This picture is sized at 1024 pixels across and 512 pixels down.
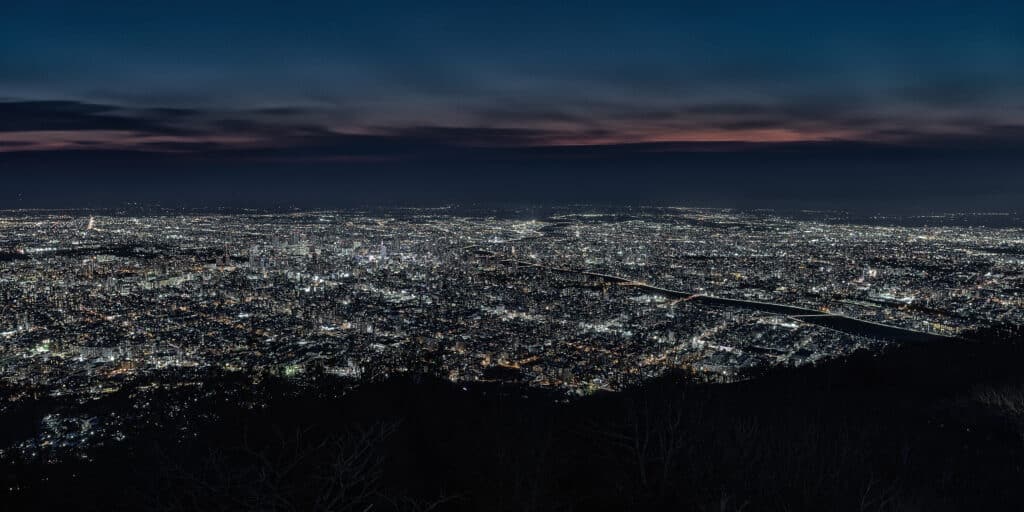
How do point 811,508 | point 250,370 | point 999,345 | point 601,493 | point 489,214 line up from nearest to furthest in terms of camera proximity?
point 811,508
point 601,493
point 250,370
point 999,345
point 489,214

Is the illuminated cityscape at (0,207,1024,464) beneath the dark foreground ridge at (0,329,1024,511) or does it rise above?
beneath

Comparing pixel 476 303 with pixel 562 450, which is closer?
pixel 562 450

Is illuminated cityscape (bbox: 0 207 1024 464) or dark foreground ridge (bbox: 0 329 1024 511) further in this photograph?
illuminated cityscape (bbox: 0 207 1024 464)

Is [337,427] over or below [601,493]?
below

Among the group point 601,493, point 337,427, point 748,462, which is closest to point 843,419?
point 748,462

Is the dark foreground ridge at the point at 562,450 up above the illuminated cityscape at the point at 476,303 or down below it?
above

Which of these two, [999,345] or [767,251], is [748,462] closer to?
[999,345]

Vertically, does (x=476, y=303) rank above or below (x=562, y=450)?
below

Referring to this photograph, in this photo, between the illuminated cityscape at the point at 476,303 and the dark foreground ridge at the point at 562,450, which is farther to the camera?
the illuminated cityscape at the point at 476,303
